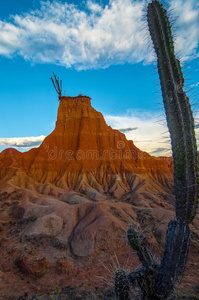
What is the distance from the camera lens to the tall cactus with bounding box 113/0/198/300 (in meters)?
4.11

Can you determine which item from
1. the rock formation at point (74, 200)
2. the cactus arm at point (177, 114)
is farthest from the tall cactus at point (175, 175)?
the rock formation at point (74, 200)

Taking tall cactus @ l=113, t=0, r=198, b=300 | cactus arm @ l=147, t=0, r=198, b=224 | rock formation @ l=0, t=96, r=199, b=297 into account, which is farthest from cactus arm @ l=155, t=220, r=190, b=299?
rock formation @ l=0, t=96, r=199, b=297

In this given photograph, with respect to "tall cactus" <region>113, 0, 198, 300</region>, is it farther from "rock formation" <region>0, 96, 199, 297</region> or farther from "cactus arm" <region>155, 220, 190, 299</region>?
"rock formation" <region>0, 96, 199, 297</region>

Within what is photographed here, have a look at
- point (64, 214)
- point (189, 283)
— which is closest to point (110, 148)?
point (64, 214)

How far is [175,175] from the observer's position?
14.3 ft

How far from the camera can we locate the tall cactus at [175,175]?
4109 millimetres

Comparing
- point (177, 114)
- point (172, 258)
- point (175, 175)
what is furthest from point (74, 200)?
point (177, 114)

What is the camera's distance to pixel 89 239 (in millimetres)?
14695

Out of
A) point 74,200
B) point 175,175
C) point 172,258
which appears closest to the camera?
point 172,258

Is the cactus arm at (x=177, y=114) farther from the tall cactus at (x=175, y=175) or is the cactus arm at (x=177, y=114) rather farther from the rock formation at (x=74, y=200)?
the rock formation at (x=74, y=200)

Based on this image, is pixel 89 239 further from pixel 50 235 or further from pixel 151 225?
pixel 151 225

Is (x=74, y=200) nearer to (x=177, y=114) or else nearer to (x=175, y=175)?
(x=175, y=175)

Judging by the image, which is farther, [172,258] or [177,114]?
[177,114]

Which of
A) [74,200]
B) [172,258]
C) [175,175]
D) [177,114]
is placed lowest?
[74,200]
